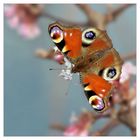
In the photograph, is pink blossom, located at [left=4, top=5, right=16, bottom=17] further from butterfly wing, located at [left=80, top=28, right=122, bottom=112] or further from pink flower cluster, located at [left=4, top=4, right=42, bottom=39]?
butterfly wing, located at [left=80, top=28, right=122, bottom=112]

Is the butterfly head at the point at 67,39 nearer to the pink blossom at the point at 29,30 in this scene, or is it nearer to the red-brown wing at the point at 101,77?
the red-brown wing at the point at 101,77

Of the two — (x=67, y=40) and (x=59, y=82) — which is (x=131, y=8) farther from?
(x=67, y=40)

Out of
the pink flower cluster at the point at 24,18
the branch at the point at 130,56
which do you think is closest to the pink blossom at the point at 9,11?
the pink flower cluster at the point at 24,18

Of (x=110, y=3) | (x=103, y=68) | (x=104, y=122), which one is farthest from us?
(x=110, y=3)

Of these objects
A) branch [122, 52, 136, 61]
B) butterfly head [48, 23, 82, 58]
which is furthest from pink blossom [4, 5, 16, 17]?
butterfly head [48, 23, 82, 58]

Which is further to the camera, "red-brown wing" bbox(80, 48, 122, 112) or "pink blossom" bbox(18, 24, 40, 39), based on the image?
"pink blossom" bbox(18, 24, 40, 39)

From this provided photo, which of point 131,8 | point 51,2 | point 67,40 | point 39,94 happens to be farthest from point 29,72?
point 67,40
